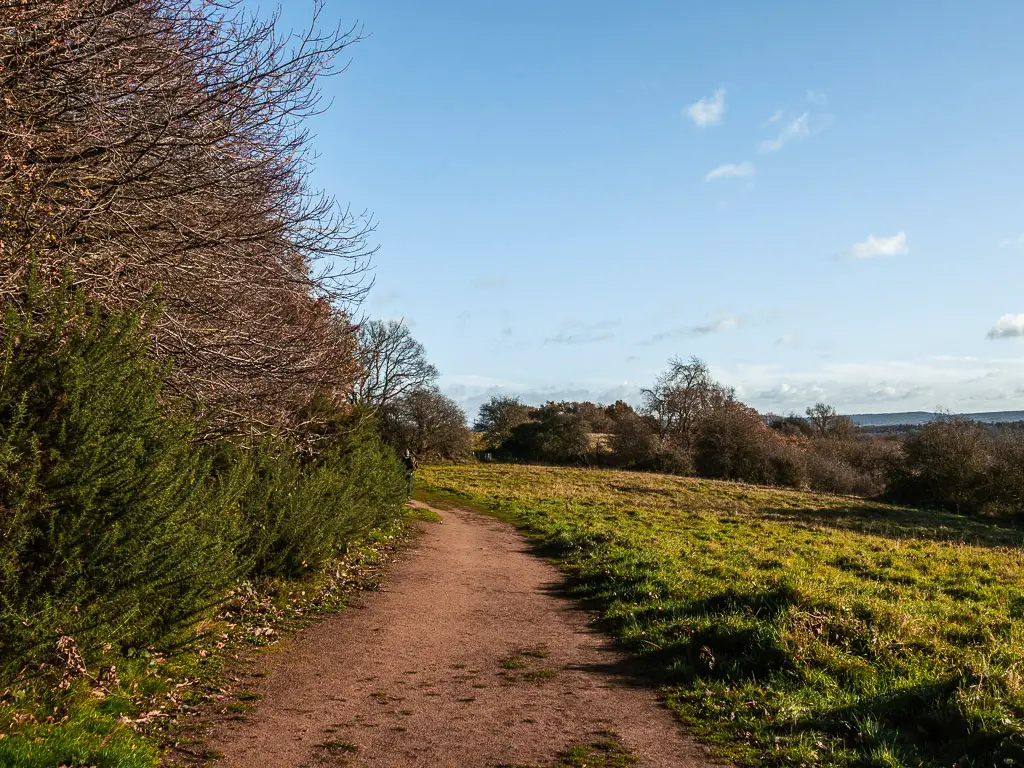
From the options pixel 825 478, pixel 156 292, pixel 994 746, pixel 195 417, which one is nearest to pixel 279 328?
pixel 195 417

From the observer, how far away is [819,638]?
283 inches

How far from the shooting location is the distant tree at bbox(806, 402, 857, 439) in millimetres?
69438

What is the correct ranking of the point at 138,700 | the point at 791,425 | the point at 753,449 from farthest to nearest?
the point at 791,425 < the point at 753,449 < the point at 138,700

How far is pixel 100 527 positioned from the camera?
5.01 m

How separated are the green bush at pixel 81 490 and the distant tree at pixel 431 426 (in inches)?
1724

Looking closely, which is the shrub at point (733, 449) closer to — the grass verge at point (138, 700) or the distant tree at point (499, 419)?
the distant tree at point (499, 419)

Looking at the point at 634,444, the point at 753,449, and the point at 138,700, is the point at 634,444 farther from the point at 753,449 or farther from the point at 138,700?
the point at 138,700

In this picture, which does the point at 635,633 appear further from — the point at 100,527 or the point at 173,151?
the point at 173,151

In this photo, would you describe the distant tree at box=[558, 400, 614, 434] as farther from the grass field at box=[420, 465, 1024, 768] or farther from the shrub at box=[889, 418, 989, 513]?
the grass field at box=[420, 465, 1024, 768]

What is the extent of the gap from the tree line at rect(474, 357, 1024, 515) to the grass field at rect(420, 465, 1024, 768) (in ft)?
78.3

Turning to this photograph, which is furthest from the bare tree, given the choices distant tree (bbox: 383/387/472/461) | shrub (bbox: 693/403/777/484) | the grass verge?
shrub (bbox: 693/403/777/484)

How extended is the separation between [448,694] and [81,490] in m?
3.74

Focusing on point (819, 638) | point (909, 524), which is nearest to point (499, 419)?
point (909, 524)

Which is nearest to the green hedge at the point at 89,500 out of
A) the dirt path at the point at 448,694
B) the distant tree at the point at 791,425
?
the dirt path at the point at 448,694
